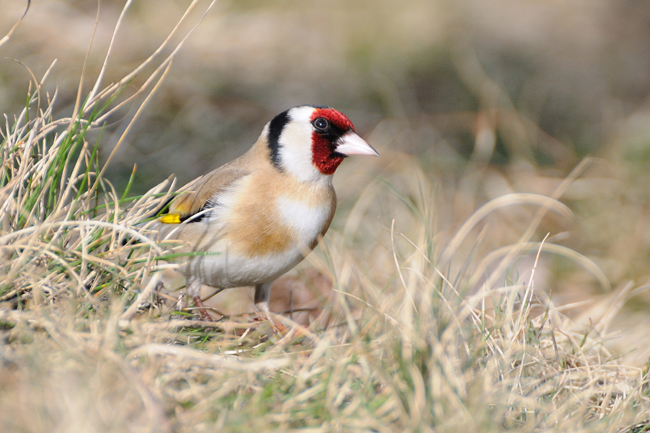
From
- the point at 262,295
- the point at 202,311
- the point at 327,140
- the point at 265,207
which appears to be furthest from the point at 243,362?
the point at 327,140

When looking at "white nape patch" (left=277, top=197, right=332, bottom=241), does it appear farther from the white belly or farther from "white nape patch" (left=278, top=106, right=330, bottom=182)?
"white nape patch" (left=278, top=106, right=330, bottom=182)

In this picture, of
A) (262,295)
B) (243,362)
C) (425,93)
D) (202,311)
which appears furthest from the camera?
(425,93)

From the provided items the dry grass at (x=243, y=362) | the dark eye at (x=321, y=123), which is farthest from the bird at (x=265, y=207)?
the dry grass at (x=243, y=362)

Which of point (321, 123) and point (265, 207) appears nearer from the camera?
point (265, 207)

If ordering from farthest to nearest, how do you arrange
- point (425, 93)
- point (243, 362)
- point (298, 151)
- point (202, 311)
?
point (425, 93)
point (298, 151)
point (202, 311)
point (243, 362)

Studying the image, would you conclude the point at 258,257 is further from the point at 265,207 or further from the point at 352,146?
the point at 352,146

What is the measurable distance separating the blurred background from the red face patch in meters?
0.57

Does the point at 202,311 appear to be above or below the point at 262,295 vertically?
above

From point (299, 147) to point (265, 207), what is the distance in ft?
1.29

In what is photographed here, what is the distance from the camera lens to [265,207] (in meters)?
2.80

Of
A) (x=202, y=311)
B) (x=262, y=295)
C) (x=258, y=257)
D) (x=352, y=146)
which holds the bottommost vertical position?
Result: (x=262, y=295)

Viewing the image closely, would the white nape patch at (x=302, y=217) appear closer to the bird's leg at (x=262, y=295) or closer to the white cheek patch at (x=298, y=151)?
the white cheek patch at (x=298, y=151)

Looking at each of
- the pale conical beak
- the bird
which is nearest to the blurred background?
the pale conical beak

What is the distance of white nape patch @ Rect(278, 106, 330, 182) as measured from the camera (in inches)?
116
